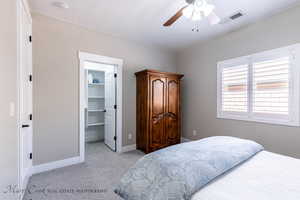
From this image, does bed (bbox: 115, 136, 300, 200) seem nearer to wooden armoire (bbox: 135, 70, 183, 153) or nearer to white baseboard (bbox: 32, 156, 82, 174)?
wooden armoire (bbox: 135, 70, 183, 153)

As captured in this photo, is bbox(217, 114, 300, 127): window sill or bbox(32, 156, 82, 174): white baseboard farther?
bbox(32, 156, 82, 174): white baseboard

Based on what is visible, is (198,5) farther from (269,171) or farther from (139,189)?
(139,189)

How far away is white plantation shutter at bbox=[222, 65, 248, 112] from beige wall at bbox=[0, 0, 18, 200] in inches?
139

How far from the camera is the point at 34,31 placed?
2494 millimetres

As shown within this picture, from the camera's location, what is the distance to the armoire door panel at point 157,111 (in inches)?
132

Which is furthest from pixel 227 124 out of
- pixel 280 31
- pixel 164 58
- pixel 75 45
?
pixel 75 45

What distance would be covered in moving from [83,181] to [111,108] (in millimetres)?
1779

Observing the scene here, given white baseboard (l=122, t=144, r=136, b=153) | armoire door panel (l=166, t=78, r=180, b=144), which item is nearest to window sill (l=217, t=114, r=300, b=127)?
armoire door panel (l=166, t=78, r=180, b=144)

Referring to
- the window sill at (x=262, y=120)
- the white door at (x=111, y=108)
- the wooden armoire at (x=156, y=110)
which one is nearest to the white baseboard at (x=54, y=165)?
the white door at (x=111, y=108)

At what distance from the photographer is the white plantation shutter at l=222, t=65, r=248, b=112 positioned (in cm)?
291

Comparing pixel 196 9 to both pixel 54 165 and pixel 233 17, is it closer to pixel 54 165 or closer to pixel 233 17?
pixel 233 17

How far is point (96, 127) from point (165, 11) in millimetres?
3681

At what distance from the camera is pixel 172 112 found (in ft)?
12.1

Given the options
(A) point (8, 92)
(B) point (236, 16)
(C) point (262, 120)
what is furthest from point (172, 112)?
(A) point (8, 92)
